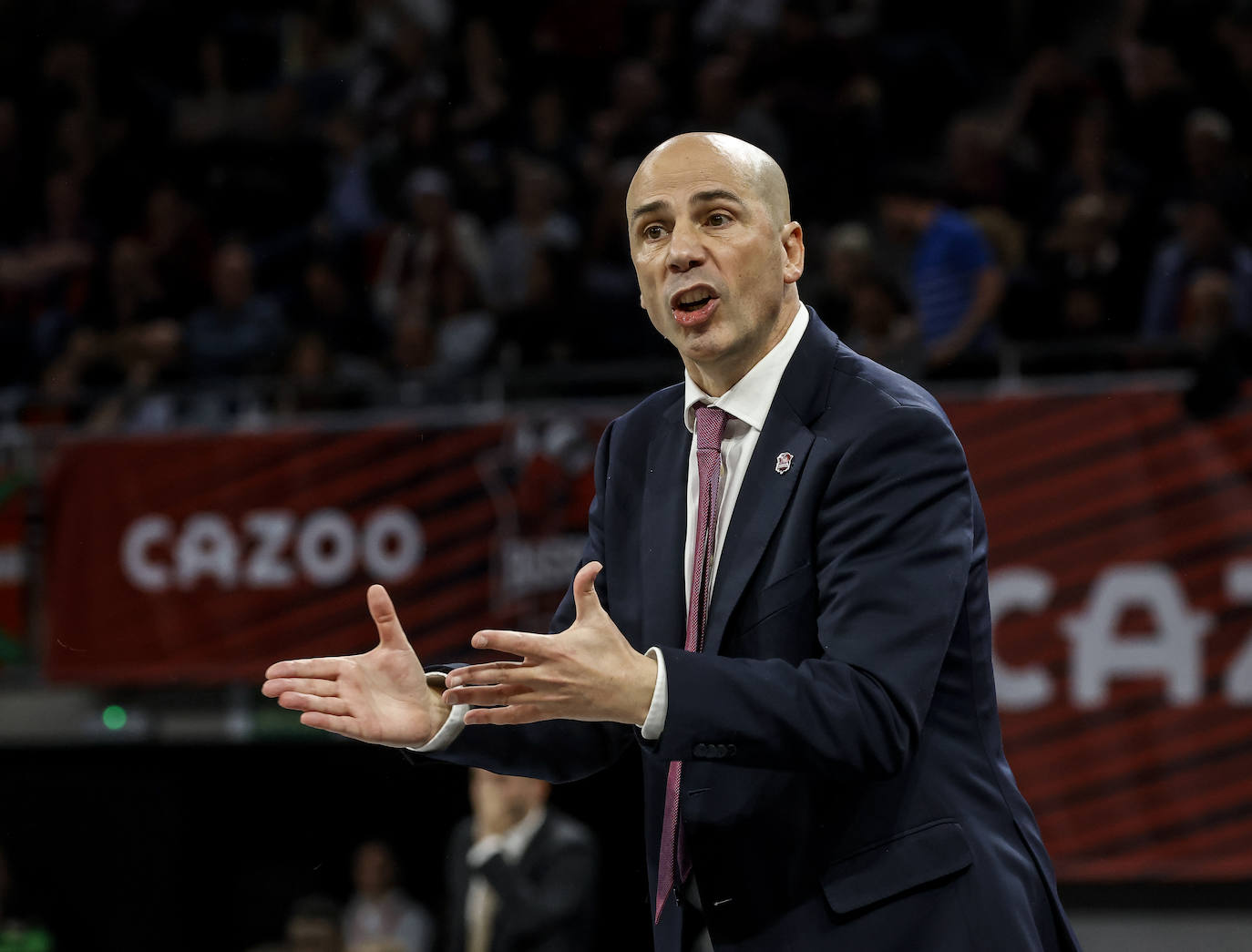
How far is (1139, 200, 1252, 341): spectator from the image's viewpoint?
6.66m

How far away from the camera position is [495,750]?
7.86 feet

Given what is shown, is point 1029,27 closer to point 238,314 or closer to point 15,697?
point 238,314

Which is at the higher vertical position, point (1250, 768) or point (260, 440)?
point (260, 440)

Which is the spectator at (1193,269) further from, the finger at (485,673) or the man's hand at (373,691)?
the finger at (485,673)

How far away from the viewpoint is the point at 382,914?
26.5 feet

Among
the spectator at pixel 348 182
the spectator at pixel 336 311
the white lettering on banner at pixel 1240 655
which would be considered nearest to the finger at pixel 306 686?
the white lettering on banner at pixel 1240 655

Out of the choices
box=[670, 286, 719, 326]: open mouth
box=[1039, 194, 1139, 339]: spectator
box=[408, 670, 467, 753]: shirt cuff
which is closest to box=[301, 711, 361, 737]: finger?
box=[408, 670, 467, 753]: shirt cuff

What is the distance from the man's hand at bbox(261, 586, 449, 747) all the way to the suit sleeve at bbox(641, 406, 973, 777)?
0.42 m

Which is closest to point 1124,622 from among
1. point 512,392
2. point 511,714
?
point 512,392

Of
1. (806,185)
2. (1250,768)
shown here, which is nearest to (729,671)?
(1250,768)

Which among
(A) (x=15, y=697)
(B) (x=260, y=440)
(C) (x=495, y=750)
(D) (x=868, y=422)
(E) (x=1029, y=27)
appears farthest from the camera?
(E) (x=1029, y=27)

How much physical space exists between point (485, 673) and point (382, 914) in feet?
21.1

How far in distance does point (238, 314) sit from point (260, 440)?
174 centimetres

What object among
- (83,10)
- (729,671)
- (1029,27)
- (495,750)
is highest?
(83,10)
